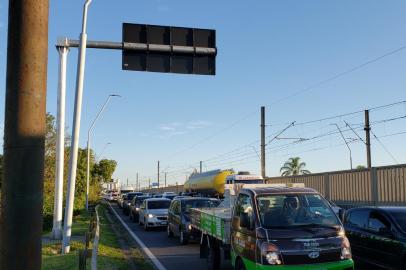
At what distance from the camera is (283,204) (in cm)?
848

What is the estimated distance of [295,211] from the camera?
332 inches

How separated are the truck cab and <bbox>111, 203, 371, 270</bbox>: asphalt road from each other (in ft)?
11.8

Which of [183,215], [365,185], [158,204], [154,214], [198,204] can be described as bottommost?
[154,214]

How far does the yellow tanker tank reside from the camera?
4209 cm

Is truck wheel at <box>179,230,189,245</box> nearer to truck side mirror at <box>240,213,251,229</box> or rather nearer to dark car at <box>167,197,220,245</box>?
dark car at <box>167,197,220,245</box>

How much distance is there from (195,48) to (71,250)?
22.5ft

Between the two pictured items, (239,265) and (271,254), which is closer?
(271,254)

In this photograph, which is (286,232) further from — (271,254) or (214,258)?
(214,258)

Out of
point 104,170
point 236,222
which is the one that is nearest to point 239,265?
point 236,222

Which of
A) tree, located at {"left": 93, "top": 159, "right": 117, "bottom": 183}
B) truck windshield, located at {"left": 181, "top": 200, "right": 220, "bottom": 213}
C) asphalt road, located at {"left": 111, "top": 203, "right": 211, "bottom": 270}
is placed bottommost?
asphalt road, located at {"left": 111, "top": 203, "right": 211, "bottom": 270}

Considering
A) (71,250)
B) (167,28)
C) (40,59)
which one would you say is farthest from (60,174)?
(40,59)

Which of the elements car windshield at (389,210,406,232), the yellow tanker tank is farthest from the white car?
car windshield at (389,210,406,232)

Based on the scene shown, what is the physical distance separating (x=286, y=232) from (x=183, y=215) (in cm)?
1089

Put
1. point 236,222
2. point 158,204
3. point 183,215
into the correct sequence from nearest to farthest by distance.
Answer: point 236,222 → point 183,215 → point 158,204
